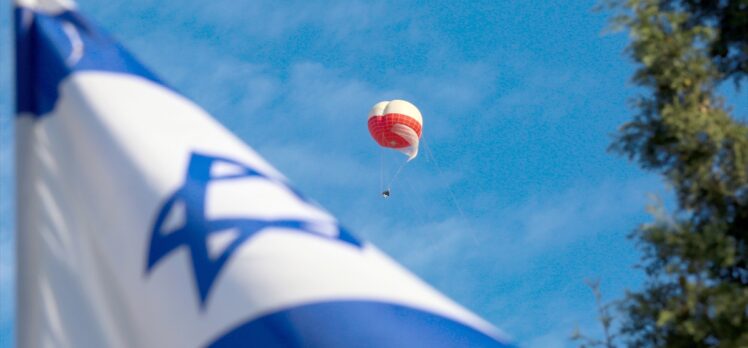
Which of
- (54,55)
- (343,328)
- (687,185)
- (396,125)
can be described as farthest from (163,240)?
(396,125)

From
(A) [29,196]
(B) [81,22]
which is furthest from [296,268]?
(B) [81,22]

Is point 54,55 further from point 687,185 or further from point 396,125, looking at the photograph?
point 396,125

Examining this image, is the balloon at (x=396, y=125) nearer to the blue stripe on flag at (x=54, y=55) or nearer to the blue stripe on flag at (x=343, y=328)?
the blue stripe on flag at (x=54, y=55)

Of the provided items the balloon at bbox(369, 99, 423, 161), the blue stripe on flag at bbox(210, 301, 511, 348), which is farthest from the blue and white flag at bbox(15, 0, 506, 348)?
the balloon at bbox(369, 99, 423, 161)

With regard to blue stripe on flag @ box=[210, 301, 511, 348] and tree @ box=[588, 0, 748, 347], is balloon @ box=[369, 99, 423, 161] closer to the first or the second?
tree @ box=[588, 0, 748, 347]

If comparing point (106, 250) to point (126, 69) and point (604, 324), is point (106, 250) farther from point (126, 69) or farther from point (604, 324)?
point (604, 324)

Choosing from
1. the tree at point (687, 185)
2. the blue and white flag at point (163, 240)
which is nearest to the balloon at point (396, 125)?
the tree at point (687, 185)

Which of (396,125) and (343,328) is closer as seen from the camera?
(343,328)
